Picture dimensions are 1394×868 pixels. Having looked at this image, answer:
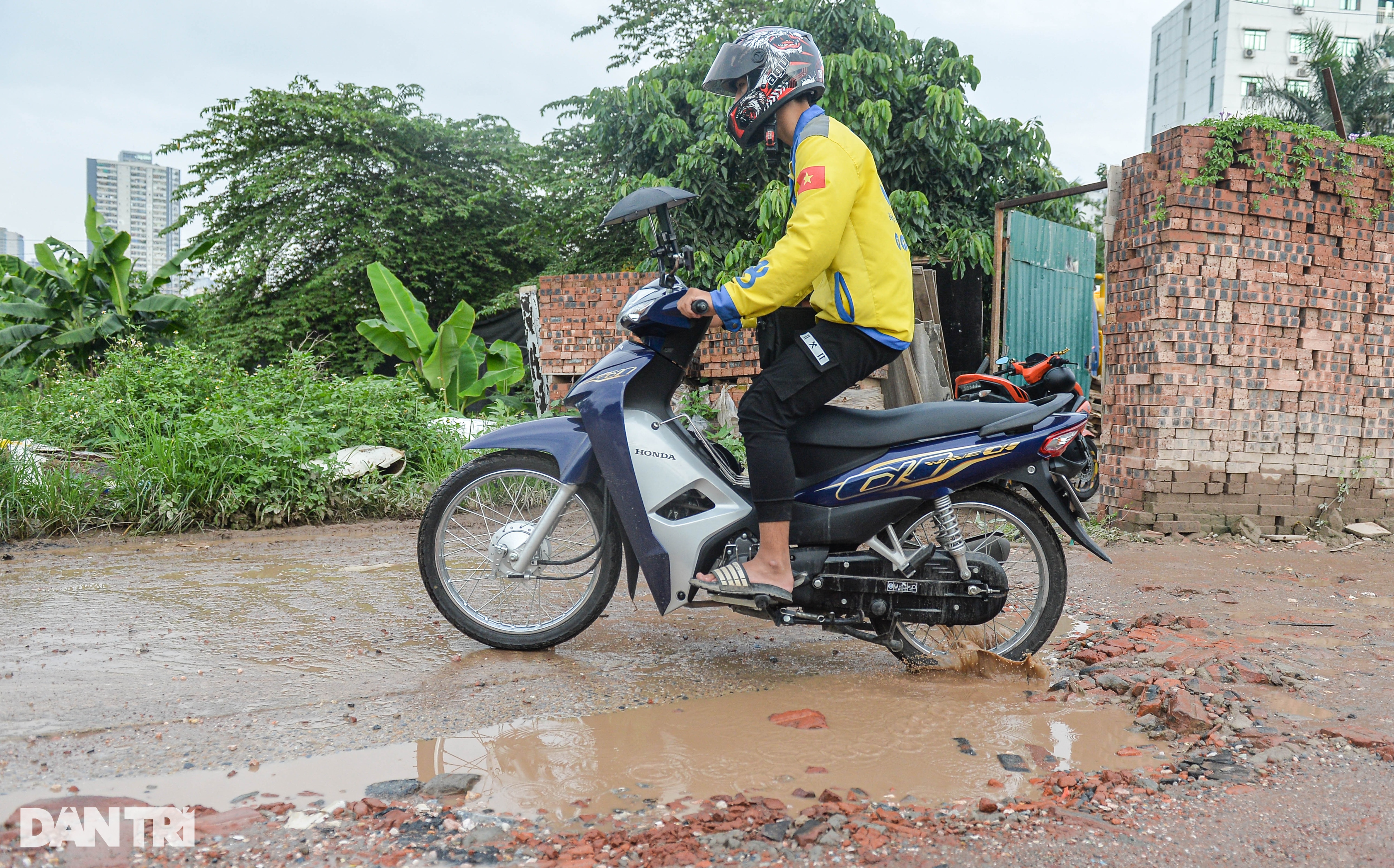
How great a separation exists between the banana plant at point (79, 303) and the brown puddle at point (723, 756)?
10.7 metres

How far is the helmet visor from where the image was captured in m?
3.24

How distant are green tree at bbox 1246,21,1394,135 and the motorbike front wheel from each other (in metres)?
28.3

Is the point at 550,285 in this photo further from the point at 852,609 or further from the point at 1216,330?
the point at 852,609

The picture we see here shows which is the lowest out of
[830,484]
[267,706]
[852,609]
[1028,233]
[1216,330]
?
[267,706]

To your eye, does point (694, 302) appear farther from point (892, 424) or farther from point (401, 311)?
point (401, 311)

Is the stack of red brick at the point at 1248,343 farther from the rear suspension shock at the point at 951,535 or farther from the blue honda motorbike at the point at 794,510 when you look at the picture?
the rear suspension shock at the point at 951,535

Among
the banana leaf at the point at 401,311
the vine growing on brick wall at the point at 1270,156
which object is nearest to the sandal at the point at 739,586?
the vine growing on brick wall at the point at 1270,156

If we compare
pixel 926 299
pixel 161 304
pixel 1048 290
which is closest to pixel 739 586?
pixel 926 299

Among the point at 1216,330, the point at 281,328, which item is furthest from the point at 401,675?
the point at 281,328

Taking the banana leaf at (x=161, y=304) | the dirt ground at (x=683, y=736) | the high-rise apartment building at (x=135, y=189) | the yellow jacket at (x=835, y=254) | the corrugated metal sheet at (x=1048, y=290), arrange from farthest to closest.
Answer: the high-rise apartment building at (x=135, y=189) < the banana leaf at (x=161, y=304) < the corrugated metal sheet at (x=1048, y=290) < the yellow jacket at (x=835, y=254) < the dirt ground at (x=683, y=736)

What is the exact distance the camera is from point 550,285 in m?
9.45

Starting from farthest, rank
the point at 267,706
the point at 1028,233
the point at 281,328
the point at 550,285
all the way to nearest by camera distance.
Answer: the point at 281,328 → the point at 550,285 → the point at 1028,233 → the point at 267,706

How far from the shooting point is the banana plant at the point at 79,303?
1174cm

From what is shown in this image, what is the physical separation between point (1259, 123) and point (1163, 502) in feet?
8.47
